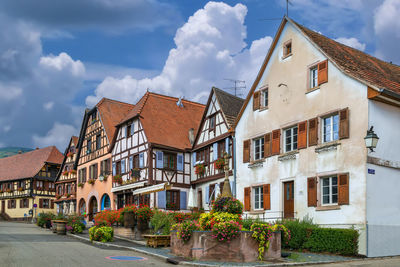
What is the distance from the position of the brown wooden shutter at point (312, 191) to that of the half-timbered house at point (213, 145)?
7887mm

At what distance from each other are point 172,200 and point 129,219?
7.68 m

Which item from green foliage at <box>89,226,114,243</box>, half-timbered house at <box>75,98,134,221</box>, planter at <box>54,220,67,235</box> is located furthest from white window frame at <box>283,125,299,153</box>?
half-timbered house at <box>75,98,134,221</box>

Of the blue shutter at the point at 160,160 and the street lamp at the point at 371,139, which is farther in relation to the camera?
the blue shutter at the point at 160,160

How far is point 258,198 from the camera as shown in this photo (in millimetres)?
23766

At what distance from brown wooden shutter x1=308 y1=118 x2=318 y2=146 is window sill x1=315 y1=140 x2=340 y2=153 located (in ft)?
1.03

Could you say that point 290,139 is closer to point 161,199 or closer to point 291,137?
point 291,137

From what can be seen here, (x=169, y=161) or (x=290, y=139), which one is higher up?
(x=290, y=139)

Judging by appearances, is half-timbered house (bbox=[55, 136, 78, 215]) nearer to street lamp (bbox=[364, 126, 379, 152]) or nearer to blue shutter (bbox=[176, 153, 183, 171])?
blue shutter (bbox=[176, 153, 183, 171])

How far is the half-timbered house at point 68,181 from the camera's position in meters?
49.5

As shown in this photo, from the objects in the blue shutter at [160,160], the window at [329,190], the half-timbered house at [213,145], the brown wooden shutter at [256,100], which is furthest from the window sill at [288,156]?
the blue shutter at [160,160]

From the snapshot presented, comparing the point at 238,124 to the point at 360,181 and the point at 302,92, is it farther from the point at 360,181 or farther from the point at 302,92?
the point at 360,181

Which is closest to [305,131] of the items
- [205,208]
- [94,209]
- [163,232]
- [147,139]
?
[163,232]

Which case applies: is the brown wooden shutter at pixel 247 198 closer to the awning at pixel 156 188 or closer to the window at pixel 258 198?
the window at pixel 258 198

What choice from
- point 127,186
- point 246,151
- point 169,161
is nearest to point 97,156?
point 127,186
